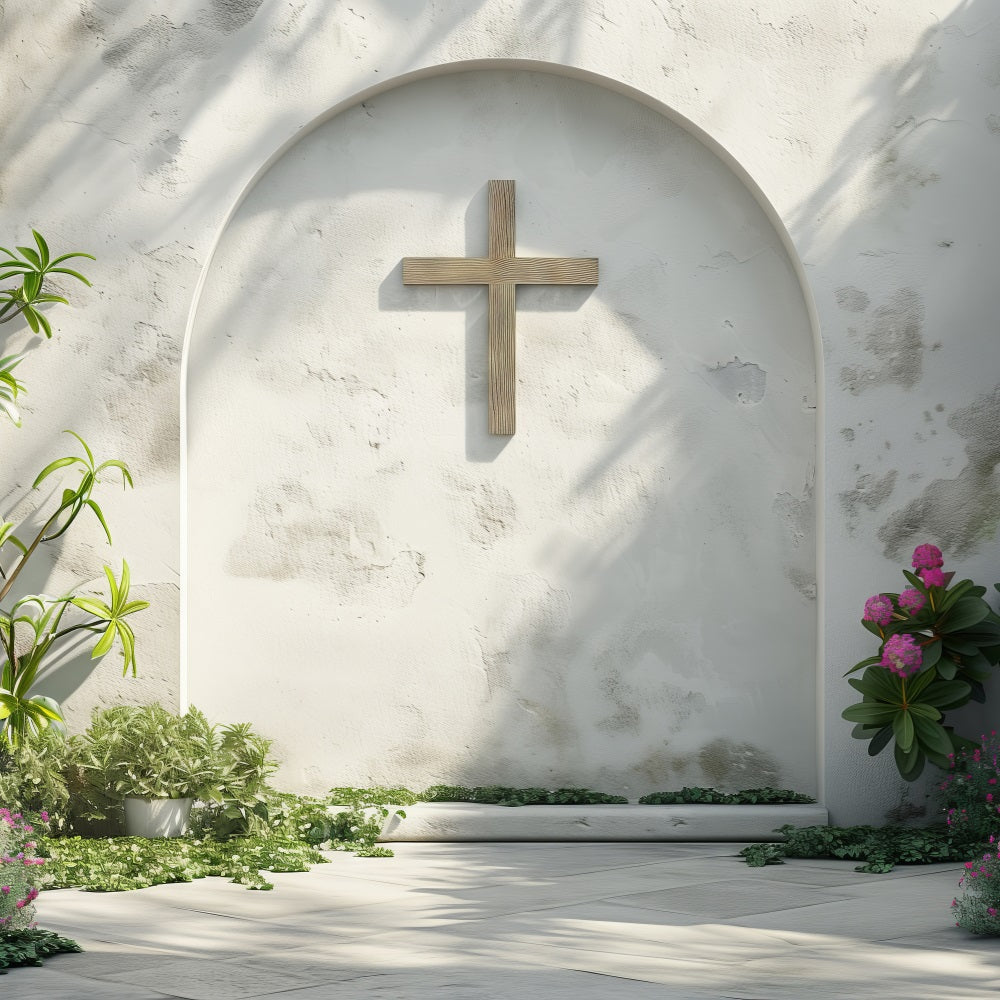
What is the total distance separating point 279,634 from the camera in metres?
5.49

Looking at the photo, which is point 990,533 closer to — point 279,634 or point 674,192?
point 674,192

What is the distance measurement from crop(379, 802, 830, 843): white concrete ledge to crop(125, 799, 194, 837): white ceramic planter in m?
0.81

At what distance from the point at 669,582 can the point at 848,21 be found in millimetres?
2446

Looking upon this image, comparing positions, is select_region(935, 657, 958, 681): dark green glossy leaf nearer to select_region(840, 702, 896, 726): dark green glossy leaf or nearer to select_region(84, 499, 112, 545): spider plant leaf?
select_region(840, 702, 896, 726): dark green glossy leaf

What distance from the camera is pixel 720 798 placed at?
212 inches

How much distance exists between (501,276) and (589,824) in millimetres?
2281

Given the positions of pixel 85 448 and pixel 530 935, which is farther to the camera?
pixel 85 448

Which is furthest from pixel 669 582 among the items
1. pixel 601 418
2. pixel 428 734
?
pixel 428 734

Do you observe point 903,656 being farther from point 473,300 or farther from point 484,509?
point 473,300

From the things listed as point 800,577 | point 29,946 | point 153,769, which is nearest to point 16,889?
point 29,946

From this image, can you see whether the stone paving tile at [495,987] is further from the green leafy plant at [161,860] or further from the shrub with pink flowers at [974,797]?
the shrub with pink flowers at [974,797]

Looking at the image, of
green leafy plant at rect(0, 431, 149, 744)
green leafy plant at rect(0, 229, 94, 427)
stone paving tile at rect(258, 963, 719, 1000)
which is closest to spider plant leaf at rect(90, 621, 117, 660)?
green leafy plant at rect(0, 431, 149, 744)

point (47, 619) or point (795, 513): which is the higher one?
point (795, 513)

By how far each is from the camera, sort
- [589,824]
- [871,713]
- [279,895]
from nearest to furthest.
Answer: [279,895]
[871,713]
[589,824]
